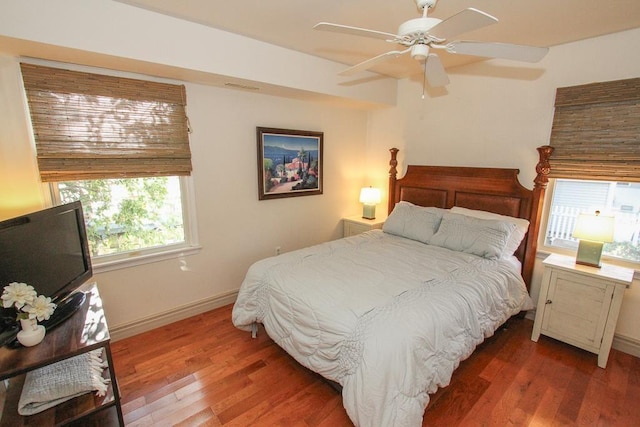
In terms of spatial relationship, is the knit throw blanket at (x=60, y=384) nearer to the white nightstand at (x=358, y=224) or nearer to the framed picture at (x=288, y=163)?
the framed picture at (x=288, y=163)

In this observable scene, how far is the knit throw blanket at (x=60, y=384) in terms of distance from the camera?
1.37 meters

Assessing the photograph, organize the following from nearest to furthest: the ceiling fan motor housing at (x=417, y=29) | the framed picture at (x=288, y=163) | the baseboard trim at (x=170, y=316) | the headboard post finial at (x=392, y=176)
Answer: the ceiling fan motor housing at (x=417, y=29), the baseboard trim at (x=170, y=316), the framed picture at (x=288, y=163), the headboard post finial at (x=392, y=176)

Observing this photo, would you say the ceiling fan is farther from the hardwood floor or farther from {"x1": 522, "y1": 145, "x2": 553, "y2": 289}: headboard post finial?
the hardwood floor

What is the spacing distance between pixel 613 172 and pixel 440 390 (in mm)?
2095

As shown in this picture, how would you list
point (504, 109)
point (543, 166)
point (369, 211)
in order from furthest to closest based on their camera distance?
1. point (369, 211)
2. point (504, 109)
3. point (543, 166)

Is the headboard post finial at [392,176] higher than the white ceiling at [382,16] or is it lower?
lower

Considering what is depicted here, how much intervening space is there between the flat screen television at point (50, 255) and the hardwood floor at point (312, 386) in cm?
77

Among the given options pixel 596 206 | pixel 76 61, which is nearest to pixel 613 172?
pixel 596 206

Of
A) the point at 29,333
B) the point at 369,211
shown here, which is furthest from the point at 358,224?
the point at 29,333

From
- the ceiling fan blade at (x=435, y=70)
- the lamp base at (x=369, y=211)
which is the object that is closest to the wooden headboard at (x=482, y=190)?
the lamp base at (x=369, y=211)

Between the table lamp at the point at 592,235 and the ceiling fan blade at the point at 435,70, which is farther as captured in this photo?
the table lamp at the point at 592,235

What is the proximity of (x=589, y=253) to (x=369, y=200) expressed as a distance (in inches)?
84.3

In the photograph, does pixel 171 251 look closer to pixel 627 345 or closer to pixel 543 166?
pixel 543 166

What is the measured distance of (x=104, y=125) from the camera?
2150 millimetres
